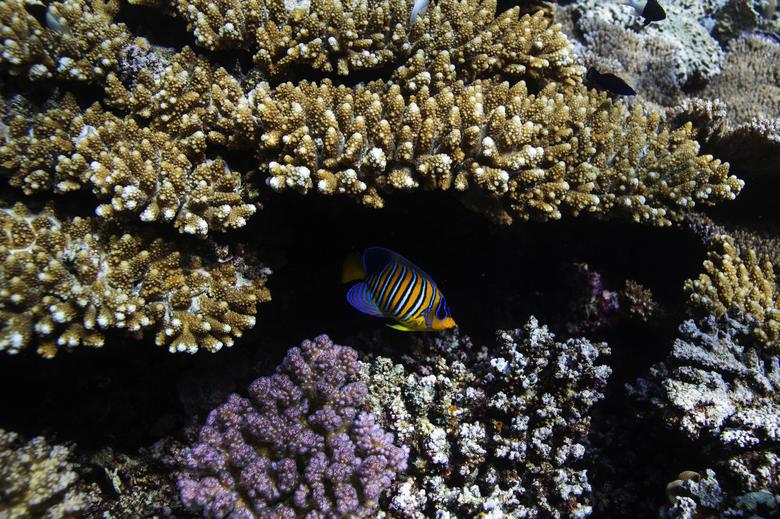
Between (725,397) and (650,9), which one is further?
(650,9)

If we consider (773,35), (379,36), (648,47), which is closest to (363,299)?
(379,36)

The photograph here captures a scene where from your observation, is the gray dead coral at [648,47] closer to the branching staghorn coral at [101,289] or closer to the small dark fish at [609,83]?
the small dark fish at [609,83]

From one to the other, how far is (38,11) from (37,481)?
9.84ft

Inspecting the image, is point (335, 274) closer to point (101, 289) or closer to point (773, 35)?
point (101, 289)

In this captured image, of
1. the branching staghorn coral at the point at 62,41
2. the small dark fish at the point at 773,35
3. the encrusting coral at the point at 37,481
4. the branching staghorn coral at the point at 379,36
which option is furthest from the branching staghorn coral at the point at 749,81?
the encrusting coral at the point at 37,481

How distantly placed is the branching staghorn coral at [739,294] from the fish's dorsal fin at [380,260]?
2.26 metres

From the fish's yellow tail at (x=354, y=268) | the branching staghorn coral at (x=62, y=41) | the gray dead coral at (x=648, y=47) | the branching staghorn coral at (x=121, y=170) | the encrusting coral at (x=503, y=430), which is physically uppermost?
the gray dead coral at (x=648, y=47)

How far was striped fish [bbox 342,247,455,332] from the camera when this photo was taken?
2730mm

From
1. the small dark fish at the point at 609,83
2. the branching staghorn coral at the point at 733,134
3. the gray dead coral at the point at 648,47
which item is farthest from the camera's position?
the gray dead coral at the point at 648,47

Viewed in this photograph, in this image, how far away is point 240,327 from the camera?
2980mm

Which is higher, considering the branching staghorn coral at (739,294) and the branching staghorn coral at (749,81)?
the branching staghorn coral at (749,81)

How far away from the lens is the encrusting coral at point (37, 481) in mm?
2777

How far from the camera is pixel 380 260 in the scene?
111 inches

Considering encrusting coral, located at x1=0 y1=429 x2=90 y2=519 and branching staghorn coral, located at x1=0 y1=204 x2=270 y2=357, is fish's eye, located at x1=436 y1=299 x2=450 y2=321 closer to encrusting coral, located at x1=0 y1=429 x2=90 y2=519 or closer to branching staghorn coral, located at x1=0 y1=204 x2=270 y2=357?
branching staghorn coral, located at x1=0 y1=204 x2=270 y2=357
